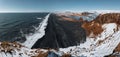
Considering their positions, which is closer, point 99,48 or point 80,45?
point 99,48

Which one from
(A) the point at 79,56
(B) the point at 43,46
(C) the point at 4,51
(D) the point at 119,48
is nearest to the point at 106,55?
(D) the point at 119,48

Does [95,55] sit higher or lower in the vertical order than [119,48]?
lower

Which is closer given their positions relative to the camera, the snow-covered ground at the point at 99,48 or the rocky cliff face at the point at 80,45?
the rocky cliff face at the point at 80,45

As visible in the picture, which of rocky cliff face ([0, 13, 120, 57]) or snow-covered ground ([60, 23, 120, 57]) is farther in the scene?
snow-covered ground ([60, 23, 120, 57])

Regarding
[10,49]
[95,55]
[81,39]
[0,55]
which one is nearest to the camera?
[0,55]

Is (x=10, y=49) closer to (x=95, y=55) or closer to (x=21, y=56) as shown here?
(x=21, y=56)

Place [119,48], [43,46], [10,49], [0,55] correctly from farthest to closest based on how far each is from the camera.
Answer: [43,46]
[119,48]
[10,49]
[0,55]

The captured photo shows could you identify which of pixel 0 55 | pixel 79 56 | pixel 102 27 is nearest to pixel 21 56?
pixel 0 55

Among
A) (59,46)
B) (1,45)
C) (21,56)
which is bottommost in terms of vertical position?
(59,46)

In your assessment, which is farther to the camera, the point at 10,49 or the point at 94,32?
the point at 94,32

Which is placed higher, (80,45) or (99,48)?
(99,48)

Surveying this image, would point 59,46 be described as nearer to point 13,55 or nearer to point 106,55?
point 106,55
